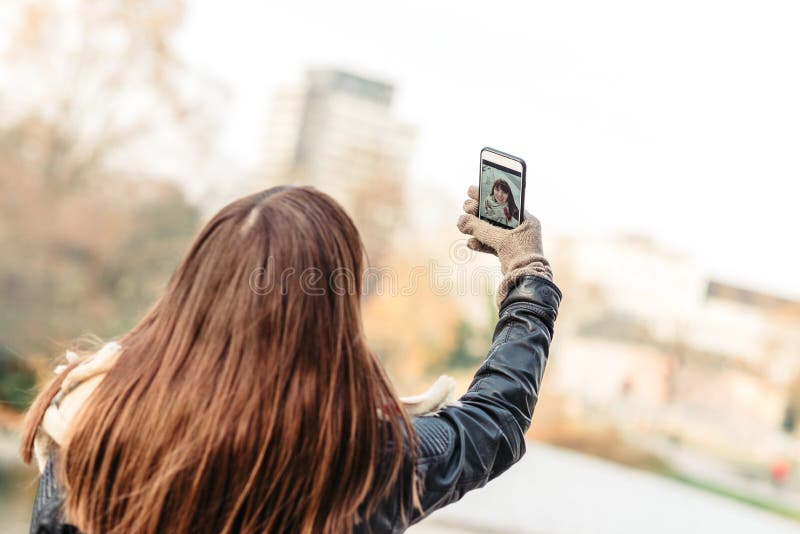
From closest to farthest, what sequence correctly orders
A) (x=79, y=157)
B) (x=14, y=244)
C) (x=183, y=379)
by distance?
(x=183, y=379)
(x=14, y=244)
(x=79, y=157)

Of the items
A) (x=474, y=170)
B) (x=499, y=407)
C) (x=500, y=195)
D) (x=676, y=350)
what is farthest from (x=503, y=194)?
(x=676, y=350)

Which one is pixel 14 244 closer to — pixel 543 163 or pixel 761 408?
pixel 543 163

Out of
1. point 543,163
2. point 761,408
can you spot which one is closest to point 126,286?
point 543,163

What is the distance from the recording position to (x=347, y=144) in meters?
10.1

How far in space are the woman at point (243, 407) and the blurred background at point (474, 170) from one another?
7.49m

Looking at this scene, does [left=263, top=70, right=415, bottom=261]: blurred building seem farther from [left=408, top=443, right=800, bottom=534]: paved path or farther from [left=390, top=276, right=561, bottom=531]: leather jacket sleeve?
[left=390, top=276, right=561, bottom=531]: leather jacket sleeve

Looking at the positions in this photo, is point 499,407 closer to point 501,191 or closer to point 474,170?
point 501,191

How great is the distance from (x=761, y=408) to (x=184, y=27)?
23.9 feet

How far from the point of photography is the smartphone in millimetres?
956

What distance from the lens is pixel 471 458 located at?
2.54 feet

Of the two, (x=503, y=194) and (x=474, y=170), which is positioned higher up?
(x=503, y=194)

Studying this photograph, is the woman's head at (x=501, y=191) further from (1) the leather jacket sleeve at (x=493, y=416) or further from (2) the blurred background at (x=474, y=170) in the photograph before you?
(2) the blurred background at (x=474, y=170)

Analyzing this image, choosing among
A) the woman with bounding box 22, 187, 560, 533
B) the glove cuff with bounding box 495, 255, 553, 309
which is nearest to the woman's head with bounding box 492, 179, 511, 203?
the glove cuff with bounding box 495, 255, 553, 309

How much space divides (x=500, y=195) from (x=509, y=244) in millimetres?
79
